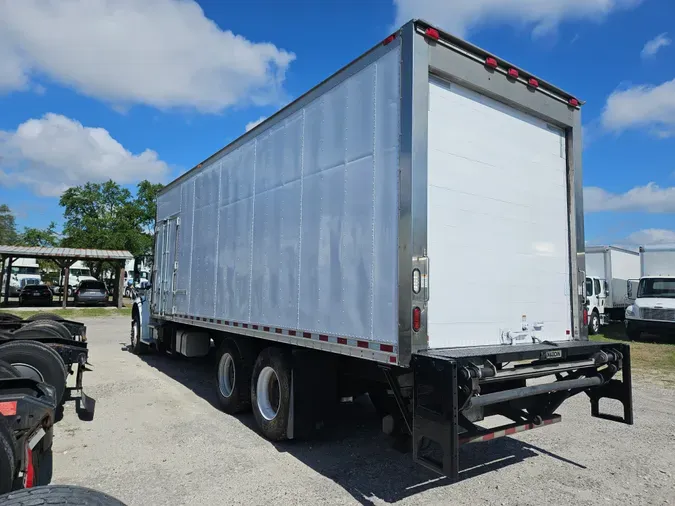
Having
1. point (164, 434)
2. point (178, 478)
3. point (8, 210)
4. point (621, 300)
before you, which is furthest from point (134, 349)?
point (8, 210)

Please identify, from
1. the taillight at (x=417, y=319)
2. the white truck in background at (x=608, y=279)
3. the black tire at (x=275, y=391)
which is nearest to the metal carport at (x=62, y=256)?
the black tire at (x=275, y=391)

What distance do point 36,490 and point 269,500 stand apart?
93.3 inches

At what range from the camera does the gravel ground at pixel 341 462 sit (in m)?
4.16

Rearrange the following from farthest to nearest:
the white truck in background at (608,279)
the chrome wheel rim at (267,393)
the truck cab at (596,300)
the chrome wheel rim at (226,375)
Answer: the white truck in background at (608,279) → the truck cab at (596,300) → the chrome wheel rim at (226,375) → the chrome wheel rim at (267,393)

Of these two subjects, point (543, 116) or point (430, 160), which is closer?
point (430, 160)

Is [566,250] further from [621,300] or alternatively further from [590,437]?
[621,300]

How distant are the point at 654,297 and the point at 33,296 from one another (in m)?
31.9

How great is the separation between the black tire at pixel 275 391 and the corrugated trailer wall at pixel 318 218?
1.36ft

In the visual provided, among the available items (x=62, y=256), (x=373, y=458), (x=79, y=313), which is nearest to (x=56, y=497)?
(x=373, y=458)

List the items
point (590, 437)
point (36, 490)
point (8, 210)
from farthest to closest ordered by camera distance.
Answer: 1. point (8, 210)
2. point (590, 437)
3. point (36, 490)

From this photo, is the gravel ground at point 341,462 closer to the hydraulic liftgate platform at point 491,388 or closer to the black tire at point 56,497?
the hydraulic liftgate platform at point 491,388

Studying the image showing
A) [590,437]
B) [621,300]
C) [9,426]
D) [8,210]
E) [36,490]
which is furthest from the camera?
[8,210]

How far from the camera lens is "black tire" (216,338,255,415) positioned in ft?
21.4

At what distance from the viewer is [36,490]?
80.6 inches
